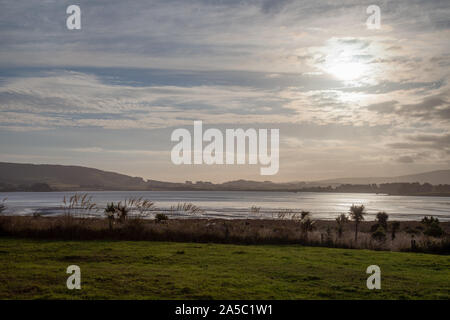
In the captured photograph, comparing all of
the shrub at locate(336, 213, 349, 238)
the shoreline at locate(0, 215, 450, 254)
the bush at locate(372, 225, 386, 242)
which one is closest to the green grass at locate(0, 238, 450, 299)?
the shoreline at locate(0, 215, 450, 254)

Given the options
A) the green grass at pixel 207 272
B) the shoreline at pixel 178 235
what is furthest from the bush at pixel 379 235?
the green grass at pixel 207 272

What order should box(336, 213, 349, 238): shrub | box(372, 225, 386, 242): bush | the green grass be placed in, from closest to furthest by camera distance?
the green grass < box(336, 213, 349, 238): shrub < box(372, 225, 386, 242): bush

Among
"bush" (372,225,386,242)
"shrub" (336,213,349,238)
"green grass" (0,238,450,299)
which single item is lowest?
"bush" (372,225,386,242)

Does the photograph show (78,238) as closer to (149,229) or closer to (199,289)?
(149,229)

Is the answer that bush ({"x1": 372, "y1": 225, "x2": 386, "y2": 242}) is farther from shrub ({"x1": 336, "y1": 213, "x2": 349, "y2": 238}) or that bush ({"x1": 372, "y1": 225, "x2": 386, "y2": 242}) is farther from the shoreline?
the shoreline

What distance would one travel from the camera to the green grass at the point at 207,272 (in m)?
9.87

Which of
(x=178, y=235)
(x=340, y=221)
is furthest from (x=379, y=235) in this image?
(x=178, y=235)

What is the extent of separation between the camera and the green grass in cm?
987

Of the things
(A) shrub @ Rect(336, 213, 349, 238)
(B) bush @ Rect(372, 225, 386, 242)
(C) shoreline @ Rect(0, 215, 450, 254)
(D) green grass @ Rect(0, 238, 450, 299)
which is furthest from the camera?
(B) bush @ Rect(372, 225, 386, 242)

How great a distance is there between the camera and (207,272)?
491 inches

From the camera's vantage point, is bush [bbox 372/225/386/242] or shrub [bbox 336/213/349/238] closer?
shrub [bbox 336/213/349/238]
